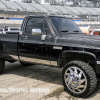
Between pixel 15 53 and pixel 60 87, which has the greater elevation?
pixel 15 53

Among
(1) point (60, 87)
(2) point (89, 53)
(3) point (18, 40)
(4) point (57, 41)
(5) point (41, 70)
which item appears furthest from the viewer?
(5) point (41, 70)

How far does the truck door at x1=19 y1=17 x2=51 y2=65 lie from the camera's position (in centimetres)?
440

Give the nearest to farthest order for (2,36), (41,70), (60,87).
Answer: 1. (60,87)
2. (2,36)
3. (41,70)

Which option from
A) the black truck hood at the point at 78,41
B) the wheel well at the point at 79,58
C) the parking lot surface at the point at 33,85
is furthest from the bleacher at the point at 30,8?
the wheel well at the point at 79,58

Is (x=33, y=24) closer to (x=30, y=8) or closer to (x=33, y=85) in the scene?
(x=33, y=85)

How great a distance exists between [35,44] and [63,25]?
0.97m

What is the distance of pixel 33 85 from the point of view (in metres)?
4.70

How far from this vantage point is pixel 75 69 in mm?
3812

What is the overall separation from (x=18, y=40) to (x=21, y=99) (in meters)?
1.91

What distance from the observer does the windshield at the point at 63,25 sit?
452 cm

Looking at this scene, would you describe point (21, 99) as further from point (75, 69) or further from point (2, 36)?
point (2, 36)

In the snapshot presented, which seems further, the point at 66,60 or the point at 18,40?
the point at 18,40

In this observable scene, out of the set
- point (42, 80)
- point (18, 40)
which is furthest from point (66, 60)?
point (18, 40)

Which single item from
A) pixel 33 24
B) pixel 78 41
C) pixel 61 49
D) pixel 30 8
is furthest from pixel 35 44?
pixel 30 8
